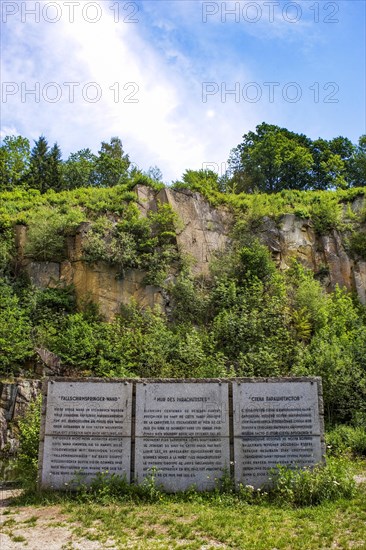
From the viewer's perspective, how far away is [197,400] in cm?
921

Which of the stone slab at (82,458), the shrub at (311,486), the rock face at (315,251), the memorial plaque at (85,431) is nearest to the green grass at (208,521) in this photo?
the shrub at (311,486)

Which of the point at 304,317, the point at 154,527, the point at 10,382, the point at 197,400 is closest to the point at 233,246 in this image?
the point at 304,317

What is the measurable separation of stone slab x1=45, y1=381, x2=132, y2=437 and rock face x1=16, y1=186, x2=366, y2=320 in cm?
1142

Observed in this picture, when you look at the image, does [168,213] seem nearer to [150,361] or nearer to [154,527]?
[150,361]

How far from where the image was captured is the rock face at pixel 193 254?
21.5m

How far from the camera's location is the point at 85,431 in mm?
9078

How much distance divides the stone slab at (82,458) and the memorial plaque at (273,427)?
193 cm

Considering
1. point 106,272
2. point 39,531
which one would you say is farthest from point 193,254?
point 39,531

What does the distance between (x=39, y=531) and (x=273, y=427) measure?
4096mm

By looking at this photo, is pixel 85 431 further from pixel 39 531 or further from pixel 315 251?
pixel 315 251

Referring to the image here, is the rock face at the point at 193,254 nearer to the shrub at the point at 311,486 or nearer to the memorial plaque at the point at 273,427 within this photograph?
the memorial plaque at the point at 273,427

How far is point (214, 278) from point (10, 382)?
10.1 m

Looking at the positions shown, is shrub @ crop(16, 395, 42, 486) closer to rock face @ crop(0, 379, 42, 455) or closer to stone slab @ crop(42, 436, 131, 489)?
stone slab @ crop(42, 436, 131, 489)

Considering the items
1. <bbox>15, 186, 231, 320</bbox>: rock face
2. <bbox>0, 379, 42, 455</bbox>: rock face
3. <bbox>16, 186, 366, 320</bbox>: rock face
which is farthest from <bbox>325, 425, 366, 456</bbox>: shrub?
<bbox>16, 186, 366, 320</bbox>: rock face
